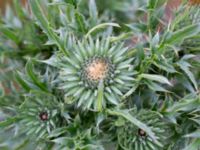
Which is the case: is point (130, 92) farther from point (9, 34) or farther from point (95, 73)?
point (9, 34)

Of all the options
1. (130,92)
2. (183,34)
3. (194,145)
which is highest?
(183,34)

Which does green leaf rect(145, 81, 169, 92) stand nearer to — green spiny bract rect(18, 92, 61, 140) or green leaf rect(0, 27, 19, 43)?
green spiny bract rect(18, 92, 61, 140)

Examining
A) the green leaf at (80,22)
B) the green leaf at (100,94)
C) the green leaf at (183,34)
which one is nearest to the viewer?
the green leaf at (100,94)

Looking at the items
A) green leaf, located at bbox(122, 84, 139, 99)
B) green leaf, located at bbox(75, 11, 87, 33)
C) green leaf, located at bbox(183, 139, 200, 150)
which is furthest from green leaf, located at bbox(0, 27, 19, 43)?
green leaf, located at bbox(183, 139, 200, 150)

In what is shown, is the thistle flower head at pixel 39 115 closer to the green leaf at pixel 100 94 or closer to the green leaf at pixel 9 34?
the green leaf at pixel 100 94

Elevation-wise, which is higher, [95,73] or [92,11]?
[92,11]

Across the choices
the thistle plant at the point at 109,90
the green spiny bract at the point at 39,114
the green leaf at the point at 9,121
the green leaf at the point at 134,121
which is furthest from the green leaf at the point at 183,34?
the green leaf at the point at 9,121

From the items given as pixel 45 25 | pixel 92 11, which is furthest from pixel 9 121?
pixel 92 11
